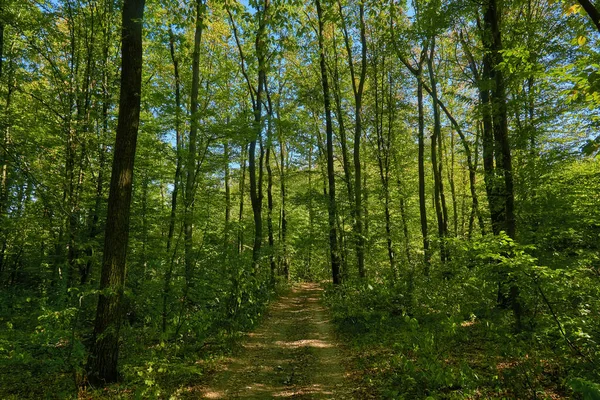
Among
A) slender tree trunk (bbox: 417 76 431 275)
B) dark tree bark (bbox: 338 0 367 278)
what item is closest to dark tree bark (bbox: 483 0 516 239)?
slender tree trunk (bbox: 417 76 431 275)

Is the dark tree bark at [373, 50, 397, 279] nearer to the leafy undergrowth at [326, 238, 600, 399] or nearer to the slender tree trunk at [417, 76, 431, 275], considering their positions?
the slender tree trunk at [417, 76, 431, 275]

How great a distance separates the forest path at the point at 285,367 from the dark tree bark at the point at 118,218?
1.78 meters

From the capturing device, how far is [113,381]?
5.33m

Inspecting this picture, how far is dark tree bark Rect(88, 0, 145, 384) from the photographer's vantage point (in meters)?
5.31

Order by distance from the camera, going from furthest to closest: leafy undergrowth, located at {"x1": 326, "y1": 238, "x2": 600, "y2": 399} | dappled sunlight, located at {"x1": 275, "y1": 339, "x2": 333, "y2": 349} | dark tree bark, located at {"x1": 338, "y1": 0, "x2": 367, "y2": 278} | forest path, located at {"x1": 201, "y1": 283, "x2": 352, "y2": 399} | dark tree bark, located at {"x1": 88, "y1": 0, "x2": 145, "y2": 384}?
1. dark tree bark, located at {"x1": 338, "y1": 0, "x2": 367, "y2": 278}
2. dappled sunlight, located at {"x1": 275, "y1": 339, "x2": 333, "y2": 349}
3. forest path, located at {"x1": 201, "y1": 283, "x2": 352, "y2": 399}
4. dark tree bark, located at {"x1": 88, "y1": 0, "x2": 145, "y2": 384}
5. leafy undergrowth, located at {"x1": 326, "y1": 238, "x2": 600, "y2": 399}

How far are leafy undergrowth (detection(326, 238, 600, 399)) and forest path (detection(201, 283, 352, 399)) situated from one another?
1.68ft

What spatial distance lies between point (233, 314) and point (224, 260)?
6.91 feet

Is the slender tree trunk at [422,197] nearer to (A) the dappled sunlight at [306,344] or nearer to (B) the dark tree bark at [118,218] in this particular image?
(A) the dappled sunlight at [306,344]

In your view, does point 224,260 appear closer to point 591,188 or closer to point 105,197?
point 105,197

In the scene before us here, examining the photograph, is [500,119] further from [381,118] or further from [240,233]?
[381,118]

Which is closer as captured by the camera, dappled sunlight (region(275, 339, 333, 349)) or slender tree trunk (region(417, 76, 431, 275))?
dappled sunlight (region(275, 339, 333, 349))

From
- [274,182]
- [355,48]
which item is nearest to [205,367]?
[355,48]

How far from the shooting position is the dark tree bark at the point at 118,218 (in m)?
5.31

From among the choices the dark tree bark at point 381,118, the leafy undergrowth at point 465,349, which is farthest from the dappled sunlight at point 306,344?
the dark tree bark at point 381,118
